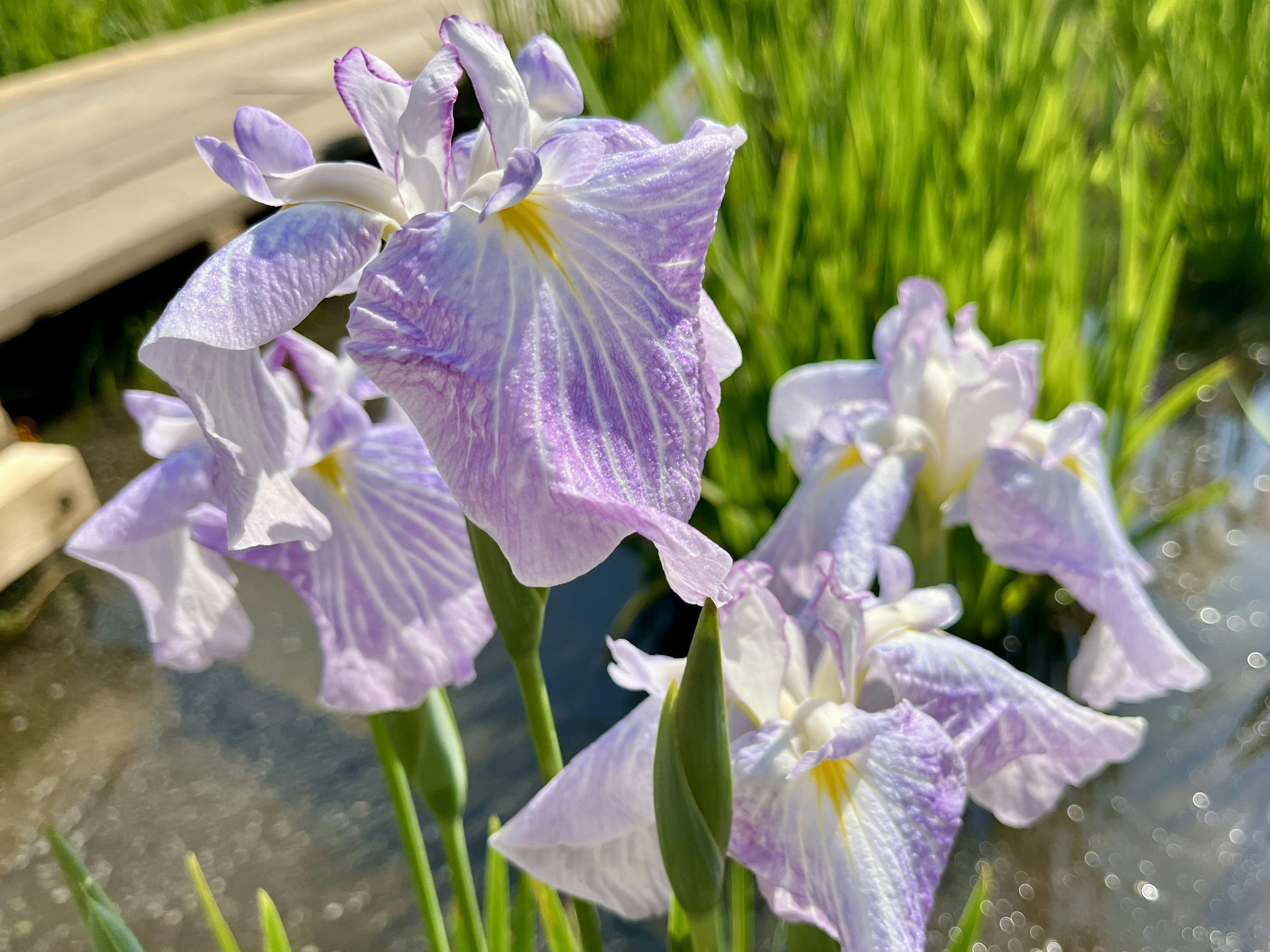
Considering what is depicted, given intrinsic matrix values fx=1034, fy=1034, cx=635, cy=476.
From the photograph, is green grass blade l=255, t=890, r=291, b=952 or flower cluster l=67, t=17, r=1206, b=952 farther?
green grass blade l=255, t=890, r=291, b=952

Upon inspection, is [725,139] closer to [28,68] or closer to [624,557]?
[624,557]

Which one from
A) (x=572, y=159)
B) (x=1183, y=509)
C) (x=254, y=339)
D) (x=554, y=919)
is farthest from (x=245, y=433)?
(x=1183, y=509)

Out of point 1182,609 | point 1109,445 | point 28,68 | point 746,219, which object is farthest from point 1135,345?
point 28,68

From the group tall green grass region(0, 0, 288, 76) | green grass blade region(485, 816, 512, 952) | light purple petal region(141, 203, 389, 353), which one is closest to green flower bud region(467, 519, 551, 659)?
light purple petal region(141, 203, 389, 353)

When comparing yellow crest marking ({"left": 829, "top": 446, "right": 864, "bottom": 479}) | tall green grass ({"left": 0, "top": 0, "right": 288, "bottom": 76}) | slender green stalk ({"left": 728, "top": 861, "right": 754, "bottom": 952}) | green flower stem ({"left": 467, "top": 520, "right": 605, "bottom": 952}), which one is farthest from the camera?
tall green grass ({"left": 0, "top": 0, "right": 288, "bottom": 76})

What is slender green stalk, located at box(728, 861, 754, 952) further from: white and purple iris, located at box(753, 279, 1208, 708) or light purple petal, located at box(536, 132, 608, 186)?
light purple petal, located at box(536, 132, 608, 186)

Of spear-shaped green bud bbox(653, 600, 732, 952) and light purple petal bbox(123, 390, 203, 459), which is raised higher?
light purple petal bbox(123, 390, 203, 459)

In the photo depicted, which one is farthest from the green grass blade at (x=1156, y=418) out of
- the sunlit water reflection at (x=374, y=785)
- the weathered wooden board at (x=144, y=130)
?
the weathered wooden board at (x=144, y=130)
